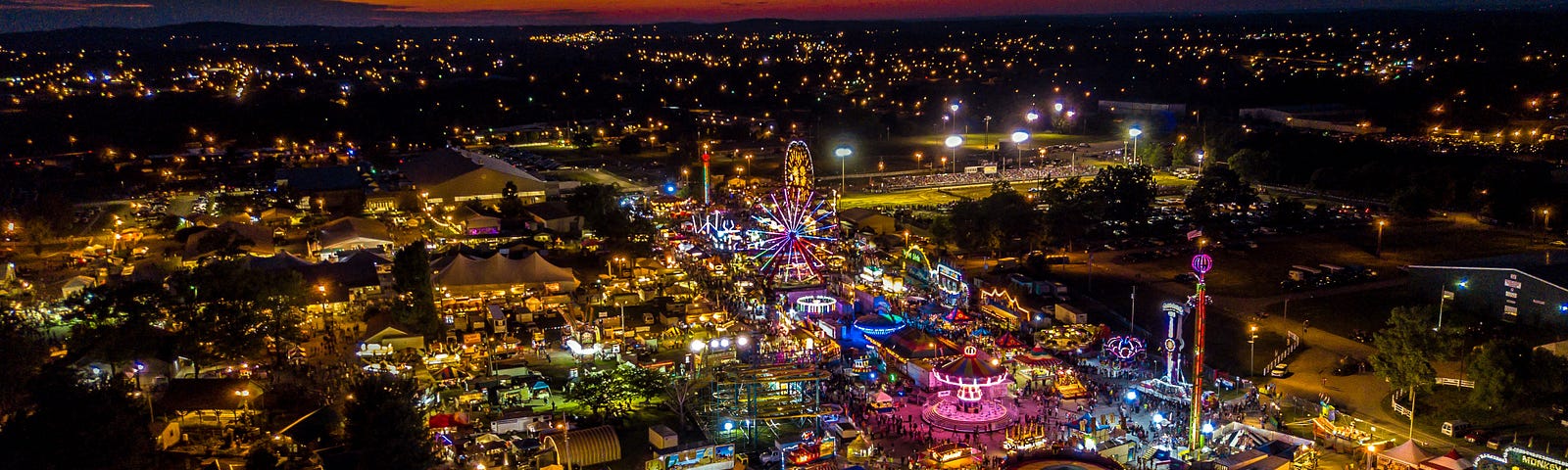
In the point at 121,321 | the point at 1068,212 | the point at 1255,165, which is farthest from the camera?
the point at 1255,165

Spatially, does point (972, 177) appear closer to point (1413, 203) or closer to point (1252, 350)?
point (1413, 203)

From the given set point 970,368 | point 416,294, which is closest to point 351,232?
point 416,294

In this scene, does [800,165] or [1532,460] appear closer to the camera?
[1532,460]

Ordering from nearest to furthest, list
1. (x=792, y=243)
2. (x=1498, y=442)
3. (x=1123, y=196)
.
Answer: (x=1498, y=442)
(x=792, y=243)
(x=1123, y=196)

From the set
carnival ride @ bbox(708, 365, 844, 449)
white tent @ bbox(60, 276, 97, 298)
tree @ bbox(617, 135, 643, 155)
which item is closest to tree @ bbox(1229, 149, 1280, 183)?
tree @ bbox(617, 135, 643, 155)

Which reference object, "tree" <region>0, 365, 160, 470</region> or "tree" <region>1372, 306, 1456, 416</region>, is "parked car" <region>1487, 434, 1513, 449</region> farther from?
"tree" <region>0, 365, 160, 470</region>

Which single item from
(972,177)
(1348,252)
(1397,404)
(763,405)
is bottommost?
(1397,404)
